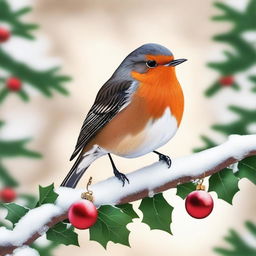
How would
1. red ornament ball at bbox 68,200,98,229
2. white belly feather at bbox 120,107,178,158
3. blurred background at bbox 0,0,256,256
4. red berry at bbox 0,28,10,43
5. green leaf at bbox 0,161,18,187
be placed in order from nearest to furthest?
red ornament ball at bbox 68,200,98,229
white belly feather at bbox 120,107,178,158
red berry at bbox 0,28,10,43
green leaf at bbox 0,161,18,187
blurred background at bbox 0,0,256,256

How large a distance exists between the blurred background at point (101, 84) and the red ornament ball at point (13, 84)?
1.09 metres

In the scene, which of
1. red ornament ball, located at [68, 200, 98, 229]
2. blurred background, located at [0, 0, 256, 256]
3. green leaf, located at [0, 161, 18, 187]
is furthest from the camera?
blurred background, located at [0, 0, 256, 256]

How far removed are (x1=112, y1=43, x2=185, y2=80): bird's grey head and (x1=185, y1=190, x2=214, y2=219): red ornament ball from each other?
19cm

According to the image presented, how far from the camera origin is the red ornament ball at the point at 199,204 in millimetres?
716

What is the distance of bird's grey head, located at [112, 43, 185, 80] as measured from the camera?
82cm

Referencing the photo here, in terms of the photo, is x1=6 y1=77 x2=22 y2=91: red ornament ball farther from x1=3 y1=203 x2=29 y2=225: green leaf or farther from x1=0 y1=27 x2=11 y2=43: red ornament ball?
x1=3 y1=203 x2=29 y2=225: green leaf

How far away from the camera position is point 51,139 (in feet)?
8.78

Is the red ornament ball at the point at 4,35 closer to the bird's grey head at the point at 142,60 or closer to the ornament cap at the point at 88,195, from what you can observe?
the bird's grey head at the point at 142,60

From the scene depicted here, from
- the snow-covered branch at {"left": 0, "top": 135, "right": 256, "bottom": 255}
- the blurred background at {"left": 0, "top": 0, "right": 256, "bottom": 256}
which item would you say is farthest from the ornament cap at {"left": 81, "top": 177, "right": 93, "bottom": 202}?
the blurred background at {"left": 0, "top": 0, "right": 256, "bottom": 256}

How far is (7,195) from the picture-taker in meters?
1.29

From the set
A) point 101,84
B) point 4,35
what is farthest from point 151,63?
point 101,84

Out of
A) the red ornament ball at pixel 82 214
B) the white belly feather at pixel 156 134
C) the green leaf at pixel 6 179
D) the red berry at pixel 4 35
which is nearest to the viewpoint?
the red ornament ball at pixel 82 214

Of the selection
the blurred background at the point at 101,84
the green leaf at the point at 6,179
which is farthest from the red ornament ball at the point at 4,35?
the blurred background at the point at 101,84

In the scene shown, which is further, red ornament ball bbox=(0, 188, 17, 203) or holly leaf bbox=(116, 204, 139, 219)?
red ornament ball bbox=(0, 188, 17, 203)
